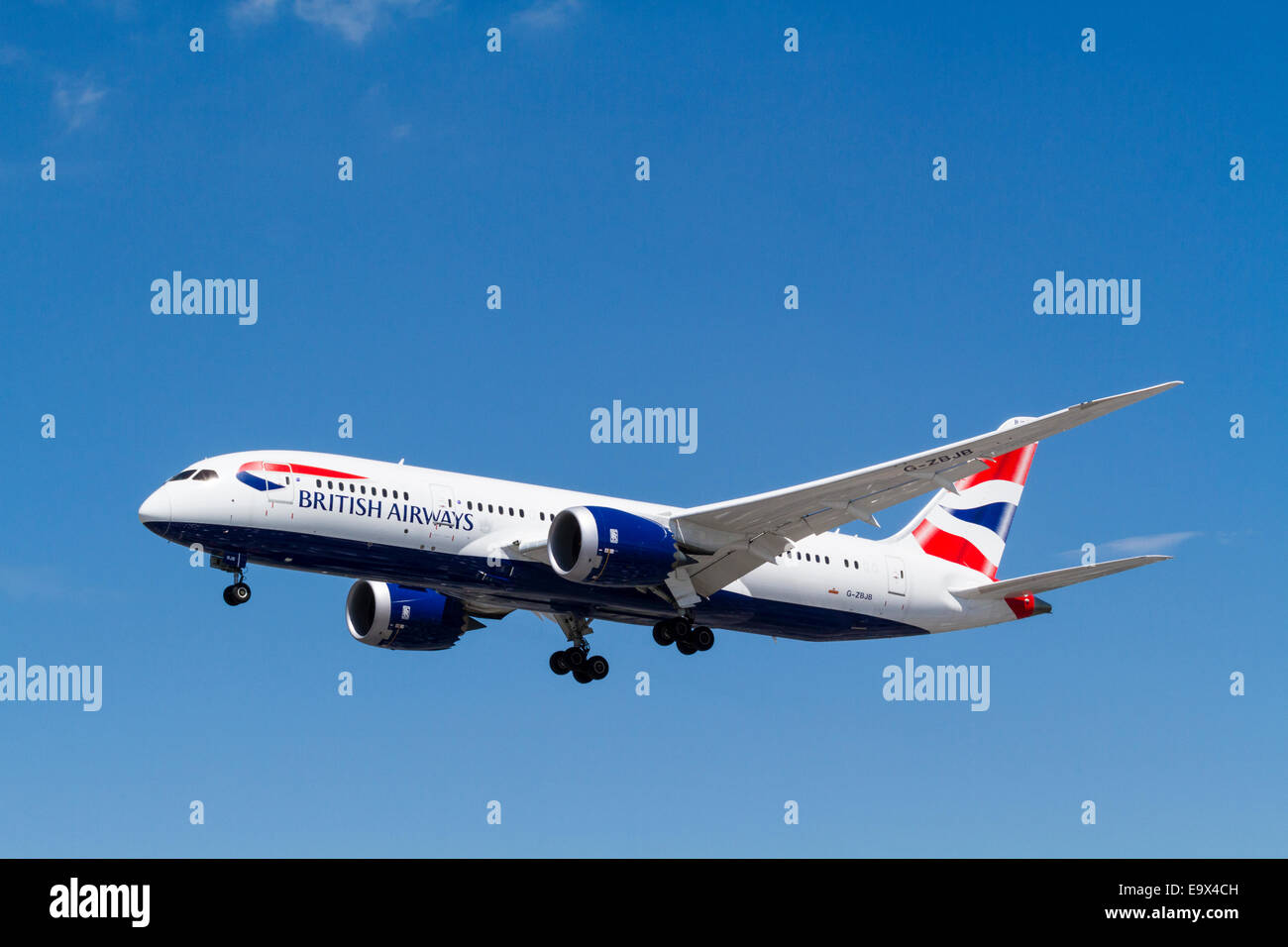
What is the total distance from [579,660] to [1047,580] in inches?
534

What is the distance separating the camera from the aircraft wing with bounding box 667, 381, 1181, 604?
3550 centimetres

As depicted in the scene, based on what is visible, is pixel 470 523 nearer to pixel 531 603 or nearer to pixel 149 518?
pixel 531 603

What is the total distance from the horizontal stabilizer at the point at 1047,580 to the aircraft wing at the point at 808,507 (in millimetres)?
4441

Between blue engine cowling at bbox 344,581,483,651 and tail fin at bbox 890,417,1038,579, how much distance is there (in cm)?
1400

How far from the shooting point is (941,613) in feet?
155

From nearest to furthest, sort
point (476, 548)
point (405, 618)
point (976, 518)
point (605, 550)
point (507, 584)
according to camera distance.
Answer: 1. point (605, 550)
2. point (476, 548)
3. point (507, 584)
4. point (405, 618)
5. point (976, 518)

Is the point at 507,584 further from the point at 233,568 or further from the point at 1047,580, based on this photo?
the point at 1047,580

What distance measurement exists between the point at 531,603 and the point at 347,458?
6.79 metres

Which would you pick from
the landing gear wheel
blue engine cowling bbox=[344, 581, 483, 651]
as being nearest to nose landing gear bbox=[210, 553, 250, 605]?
the landing gear wheel

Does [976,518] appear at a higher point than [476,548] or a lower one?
higher

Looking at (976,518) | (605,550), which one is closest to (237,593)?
(605,550)

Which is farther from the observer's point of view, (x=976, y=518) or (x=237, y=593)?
(x=976, y=518)

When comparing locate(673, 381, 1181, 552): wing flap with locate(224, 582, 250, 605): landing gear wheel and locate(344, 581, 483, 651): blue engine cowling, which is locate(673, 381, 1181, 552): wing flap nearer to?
locate(344, 581, 483, 651): blue engine cowling

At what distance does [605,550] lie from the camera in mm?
39125
